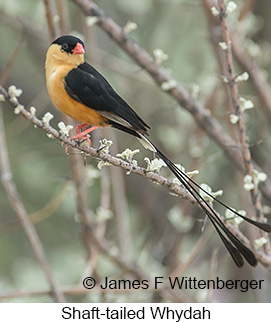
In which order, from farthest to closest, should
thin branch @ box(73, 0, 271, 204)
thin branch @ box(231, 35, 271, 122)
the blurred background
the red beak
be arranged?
the blurred background, thin branch @ box(231, 35, 271, 122), thin branch @ box(73, 0, 271, 204), the red beak

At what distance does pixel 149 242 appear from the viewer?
12.9 ft

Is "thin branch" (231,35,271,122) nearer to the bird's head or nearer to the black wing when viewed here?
the bird's head

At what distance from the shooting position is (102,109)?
1999 mm

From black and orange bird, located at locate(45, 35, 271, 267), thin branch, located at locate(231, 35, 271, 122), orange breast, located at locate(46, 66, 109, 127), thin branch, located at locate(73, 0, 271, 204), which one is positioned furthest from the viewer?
thin branch, located at locate(231, 35, 271, 122)

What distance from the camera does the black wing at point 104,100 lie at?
198 cm

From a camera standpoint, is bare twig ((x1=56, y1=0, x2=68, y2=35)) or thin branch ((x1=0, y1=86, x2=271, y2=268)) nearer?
thin branch ((x1=0, y1=86, x2=271, y2=268))

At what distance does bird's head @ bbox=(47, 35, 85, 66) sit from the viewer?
223 cm

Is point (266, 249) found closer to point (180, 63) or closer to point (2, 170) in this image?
point (2, 170)

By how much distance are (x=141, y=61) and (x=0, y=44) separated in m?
2.38

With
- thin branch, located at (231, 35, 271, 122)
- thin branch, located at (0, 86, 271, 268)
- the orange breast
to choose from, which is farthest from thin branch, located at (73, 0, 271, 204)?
thin branch, located at (0, 86, 271, 268)

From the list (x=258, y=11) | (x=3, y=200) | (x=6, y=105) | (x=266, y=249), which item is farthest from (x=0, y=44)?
(x=266, y=249)

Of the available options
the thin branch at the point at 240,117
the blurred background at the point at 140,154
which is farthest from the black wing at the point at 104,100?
the blurred background at the point at 140,154

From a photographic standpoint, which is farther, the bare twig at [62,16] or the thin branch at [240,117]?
the bare twig at [62,16]

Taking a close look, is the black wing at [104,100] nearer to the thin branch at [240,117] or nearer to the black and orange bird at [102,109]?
the black and orange bird at [102,109]
